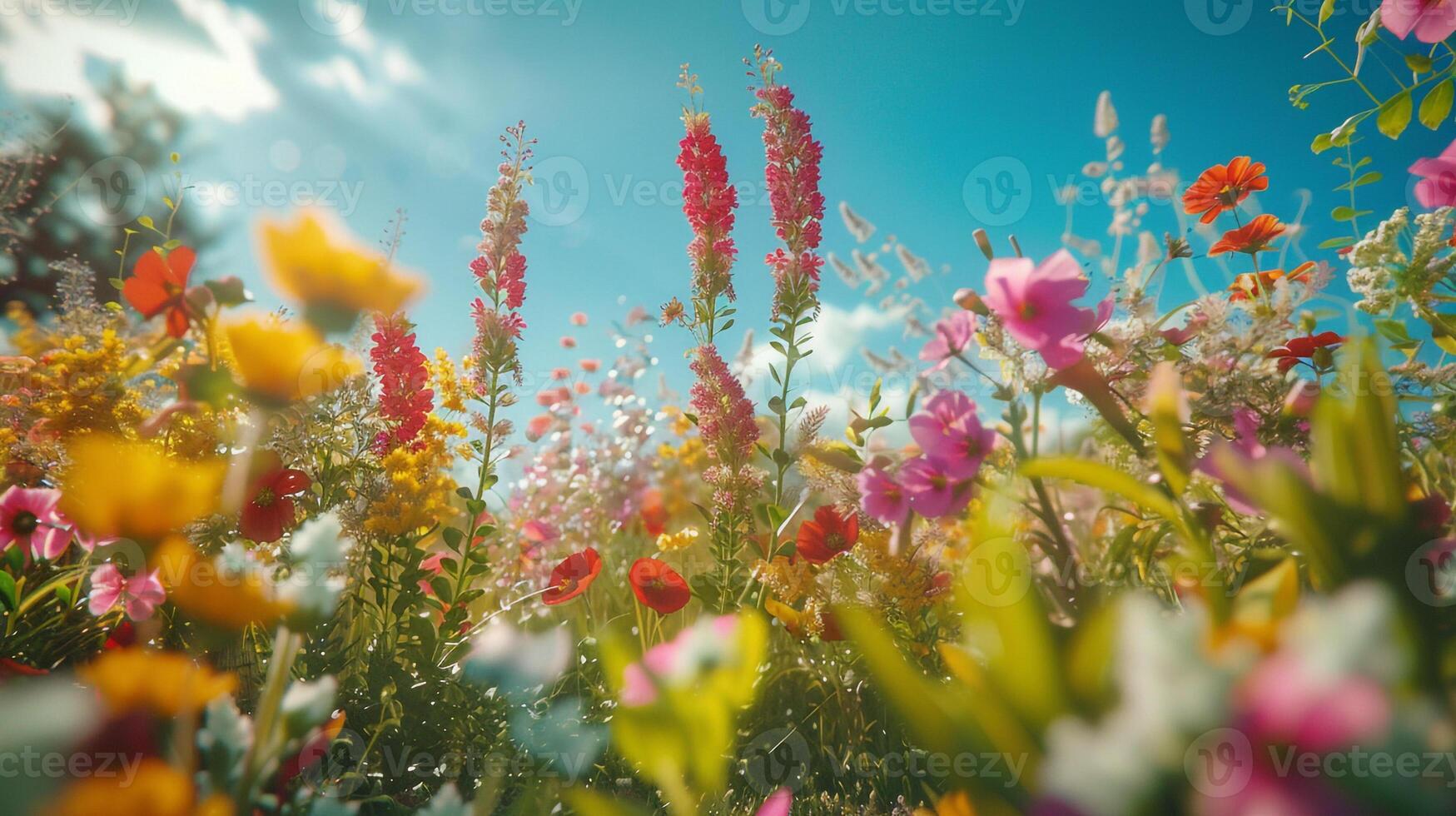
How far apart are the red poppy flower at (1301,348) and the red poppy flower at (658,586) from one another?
1.31m

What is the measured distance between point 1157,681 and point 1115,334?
42.0 inches

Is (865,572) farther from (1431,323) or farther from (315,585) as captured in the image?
(315,585)

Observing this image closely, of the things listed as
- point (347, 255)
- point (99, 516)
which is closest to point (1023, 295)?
point (347, 255)

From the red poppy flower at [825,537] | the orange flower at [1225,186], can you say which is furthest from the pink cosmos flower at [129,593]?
the orange flower at [1225,186]

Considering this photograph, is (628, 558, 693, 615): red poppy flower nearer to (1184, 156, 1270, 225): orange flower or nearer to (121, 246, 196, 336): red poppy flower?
(121, 246, 196, 336): red poppy flower

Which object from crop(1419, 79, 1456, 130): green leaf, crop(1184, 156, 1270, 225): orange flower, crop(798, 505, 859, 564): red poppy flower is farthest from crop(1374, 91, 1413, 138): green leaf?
crop(798, 505, 859, 564): red poppy flower

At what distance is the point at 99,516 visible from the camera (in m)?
0.60

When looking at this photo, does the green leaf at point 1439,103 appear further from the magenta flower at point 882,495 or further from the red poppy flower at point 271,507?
the red poppy flower at point 271,507

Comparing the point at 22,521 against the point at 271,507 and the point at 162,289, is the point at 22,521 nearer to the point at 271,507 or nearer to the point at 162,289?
the point at 271,507

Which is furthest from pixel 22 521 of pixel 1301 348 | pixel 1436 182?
pixel 1436 182

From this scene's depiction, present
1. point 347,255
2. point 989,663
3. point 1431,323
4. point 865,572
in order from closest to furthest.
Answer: point 989,663, point 347,255, point 1431,323, point 865,572

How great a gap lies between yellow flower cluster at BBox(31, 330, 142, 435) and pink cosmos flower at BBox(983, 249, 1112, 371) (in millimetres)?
1723

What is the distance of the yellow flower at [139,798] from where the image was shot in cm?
34

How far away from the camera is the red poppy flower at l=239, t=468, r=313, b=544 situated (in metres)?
1.36
